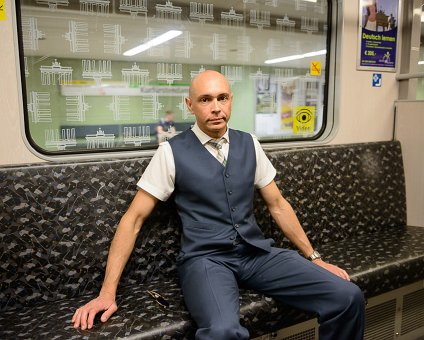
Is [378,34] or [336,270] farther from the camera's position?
[378,34]

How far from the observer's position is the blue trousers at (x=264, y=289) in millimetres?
1708

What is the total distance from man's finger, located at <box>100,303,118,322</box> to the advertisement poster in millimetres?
2480

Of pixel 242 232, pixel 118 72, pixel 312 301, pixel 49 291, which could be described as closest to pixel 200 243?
pixel 242 232

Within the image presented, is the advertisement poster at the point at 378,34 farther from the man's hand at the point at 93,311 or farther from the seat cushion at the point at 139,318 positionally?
the man's hand at the point at 93,311

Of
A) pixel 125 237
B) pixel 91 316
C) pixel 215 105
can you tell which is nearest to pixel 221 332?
pixel 91 316

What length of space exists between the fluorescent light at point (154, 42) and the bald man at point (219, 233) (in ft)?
1.77

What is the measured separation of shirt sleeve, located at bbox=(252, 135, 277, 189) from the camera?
2.27 metres

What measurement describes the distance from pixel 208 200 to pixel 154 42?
1063mm

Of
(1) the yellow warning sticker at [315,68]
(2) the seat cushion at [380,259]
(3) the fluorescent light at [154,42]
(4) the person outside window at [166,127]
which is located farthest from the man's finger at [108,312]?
(1) the yellow warning sticker at [315,68]

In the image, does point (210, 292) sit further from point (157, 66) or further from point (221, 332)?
point (157, 66)

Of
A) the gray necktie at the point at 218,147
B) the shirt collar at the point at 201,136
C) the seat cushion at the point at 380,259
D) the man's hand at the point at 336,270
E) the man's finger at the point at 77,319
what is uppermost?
the shirt collar at the point at 201,136

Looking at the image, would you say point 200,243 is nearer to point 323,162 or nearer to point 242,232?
point 242,232

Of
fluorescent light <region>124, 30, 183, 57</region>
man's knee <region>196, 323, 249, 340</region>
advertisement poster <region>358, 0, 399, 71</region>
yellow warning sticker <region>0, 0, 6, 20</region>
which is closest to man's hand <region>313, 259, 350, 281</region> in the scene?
man's knee <region>196, 323, 249, 340</region>

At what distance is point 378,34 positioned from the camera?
3219 mm
